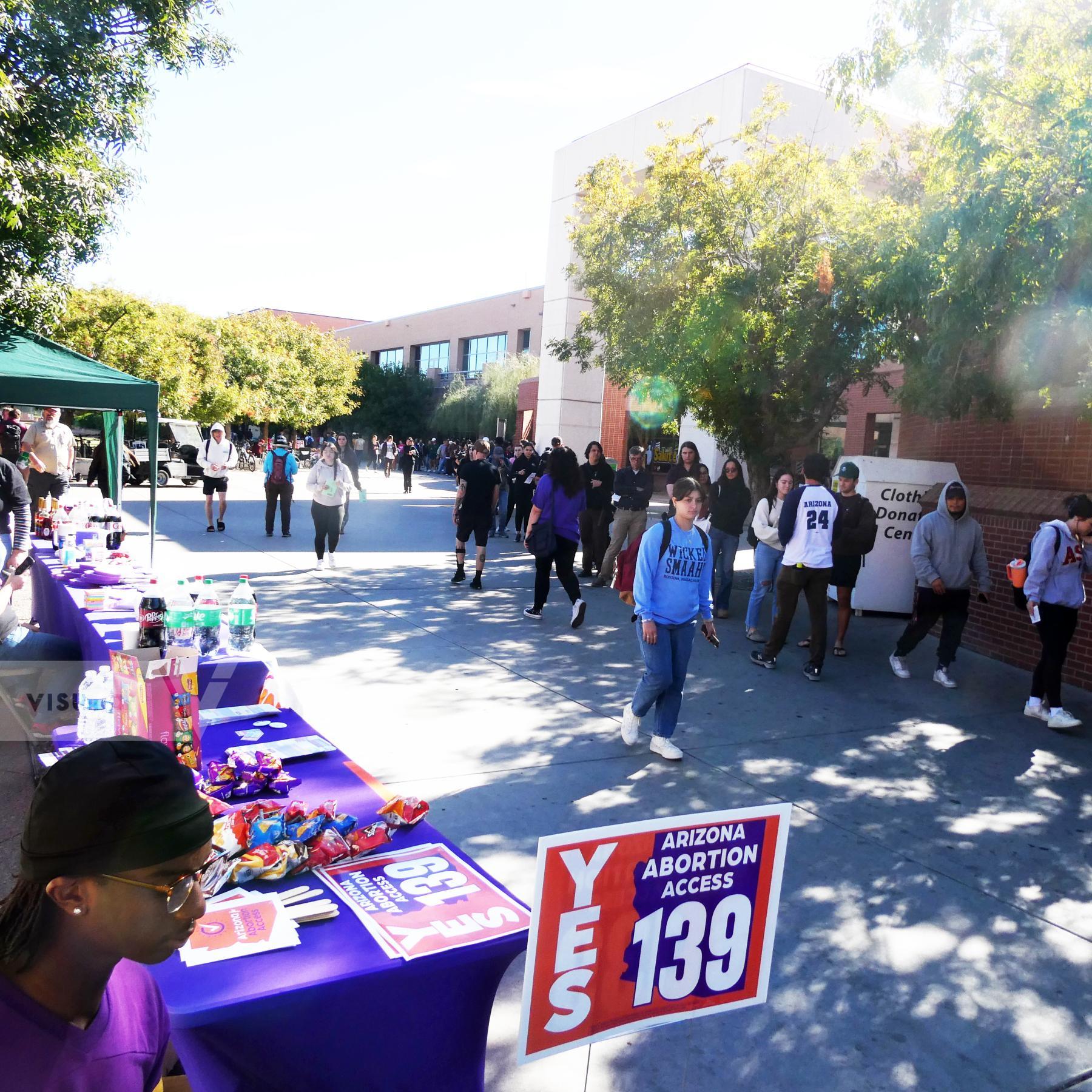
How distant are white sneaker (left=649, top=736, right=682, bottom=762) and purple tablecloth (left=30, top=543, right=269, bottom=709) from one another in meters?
2.65

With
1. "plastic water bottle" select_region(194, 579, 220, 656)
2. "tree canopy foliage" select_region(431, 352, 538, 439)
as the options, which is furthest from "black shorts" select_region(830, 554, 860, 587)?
"tree canopy foliage" select_region(431, 352, 538, 439)

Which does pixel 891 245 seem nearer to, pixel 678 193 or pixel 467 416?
pixel 678 193

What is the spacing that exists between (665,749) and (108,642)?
3.32 meters

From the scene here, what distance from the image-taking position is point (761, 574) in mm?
9977

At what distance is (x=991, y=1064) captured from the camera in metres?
3.35

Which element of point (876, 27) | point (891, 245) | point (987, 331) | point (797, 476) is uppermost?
point (876, 27)

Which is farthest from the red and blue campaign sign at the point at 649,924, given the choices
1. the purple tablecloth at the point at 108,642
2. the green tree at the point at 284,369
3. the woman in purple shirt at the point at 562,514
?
the green tree at the point at 284,369

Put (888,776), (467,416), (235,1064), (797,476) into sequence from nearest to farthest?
(235,1064) < (888,776) < (797,476) < (467,416)

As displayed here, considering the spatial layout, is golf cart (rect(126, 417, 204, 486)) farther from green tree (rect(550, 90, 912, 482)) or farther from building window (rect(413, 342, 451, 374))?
building window (rect(413, 342, 451, 374))

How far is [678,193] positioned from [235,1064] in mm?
14201

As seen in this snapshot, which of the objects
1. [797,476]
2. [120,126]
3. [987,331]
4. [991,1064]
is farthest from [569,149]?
[991,1064]

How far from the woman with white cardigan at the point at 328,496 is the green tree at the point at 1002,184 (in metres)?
7.21

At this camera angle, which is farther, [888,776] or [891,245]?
[891,245]

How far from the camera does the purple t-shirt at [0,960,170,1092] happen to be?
1.43m
